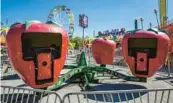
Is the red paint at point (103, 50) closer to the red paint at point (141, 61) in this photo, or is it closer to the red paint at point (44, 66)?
the red paint at point (141, 61)

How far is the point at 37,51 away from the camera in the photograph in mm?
6977

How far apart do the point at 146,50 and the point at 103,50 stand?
3.08m

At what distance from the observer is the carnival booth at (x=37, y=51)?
22.2ft

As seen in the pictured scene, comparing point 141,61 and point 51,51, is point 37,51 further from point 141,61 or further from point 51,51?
point 141,61

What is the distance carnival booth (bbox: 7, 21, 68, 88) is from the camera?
675cm

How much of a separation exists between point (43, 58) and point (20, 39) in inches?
32.2

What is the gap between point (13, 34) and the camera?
6.71 meters

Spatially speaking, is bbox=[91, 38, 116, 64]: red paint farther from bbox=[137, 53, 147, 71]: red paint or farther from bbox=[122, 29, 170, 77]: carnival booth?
bbox=[137, 53, 147, 71]: red paint

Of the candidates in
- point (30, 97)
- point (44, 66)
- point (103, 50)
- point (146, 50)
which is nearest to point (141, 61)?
point (146, 50)

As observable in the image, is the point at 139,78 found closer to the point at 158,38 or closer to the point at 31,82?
the point at 158,38

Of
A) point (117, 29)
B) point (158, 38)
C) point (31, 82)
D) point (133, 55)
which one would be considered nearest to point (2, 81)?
point (31, 82)

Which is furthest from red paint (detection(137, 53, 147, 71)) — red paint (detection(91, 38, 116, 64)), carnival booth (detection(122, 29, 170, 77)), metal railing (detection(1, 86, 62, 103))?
metal railing (detection(1, 86, 62, 103))

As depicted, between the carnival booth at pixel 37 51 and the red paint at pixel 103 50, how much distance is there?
426 cm

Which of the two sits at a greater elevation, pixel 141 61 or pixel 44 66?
pixel 44 66
